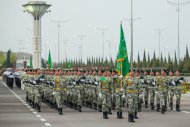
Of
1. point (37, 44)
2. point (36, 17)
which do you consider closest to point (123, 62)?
point (36, 17)

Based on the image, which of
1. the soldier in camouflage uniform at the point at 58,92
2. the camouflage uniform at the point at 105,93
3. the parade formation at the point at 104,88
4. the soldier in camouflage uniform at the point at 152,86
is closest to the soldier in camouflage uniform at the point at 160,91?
the parade formation at the point at 104,88

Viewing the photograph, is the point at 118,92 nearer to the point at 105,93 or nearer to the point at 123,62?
the point at 105,93

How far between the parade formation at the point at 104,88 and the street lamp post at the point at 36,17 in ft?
209

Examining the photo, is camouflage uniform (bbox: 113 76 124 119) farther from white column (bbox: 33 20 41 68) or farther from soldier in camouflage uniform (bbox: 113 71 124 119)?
white column (bbox: 33 20 41 68)

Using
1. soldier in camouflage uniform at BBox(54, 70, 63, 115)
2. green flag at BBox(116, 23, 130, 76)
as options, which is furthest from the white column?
green flag at BBox(116, 23, 130, 76)

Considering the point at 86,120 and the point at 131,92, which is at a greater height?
the point at 131,92

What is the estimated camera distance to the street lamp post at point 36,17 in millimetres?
96375

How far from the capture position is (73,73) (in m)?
30.5

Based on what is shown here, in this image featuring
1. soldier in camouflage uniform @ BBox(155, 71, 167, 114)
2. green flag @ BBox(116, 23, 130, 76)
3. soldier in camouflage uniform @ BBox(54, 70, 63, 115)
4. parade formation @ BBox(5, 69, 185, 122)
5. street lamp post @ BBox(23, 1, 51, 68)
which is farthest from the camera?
street lamp post @ BBox(23, 1, 51, 68)

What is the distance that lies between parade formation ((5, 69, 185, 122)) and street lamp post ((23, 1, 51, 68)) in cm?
6375

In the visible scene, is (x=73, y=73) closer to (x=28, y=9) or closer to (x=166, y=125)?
(x=166, y=125)

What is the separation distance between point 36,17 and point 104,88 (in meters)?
74.7

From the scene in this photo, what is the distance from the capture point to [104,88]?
968 inches

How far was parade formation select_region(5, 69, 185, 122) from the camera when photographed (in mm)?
24094
